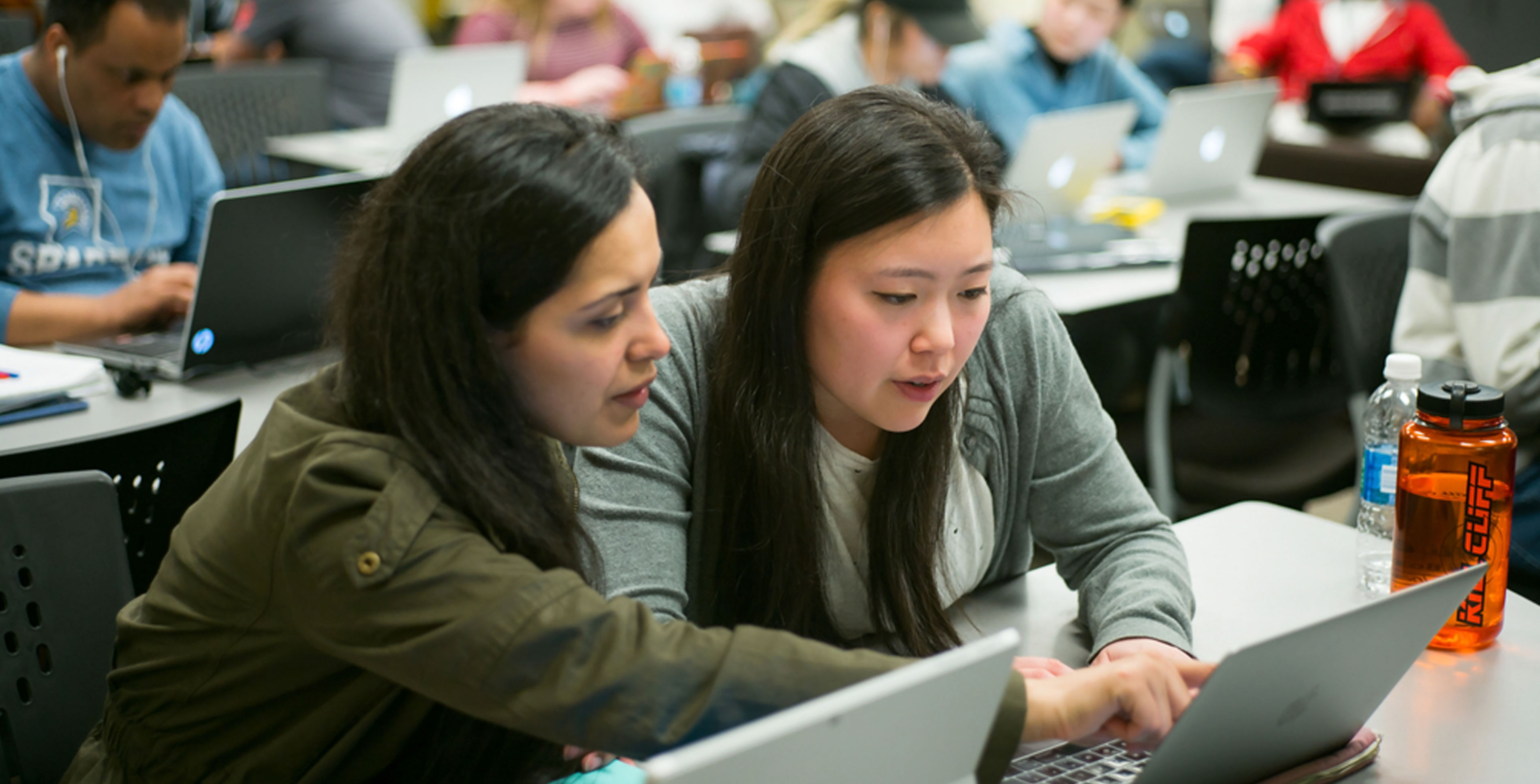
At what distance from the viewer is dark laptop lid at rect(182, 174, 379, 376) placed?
6.10 feet

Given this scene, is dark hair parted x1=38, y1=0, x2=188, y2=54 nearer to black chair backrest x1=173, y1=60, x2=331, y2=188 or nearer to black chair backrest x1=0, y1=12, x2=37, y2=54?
black chair backrest x1=173, y1=60, x2=331, y2=188

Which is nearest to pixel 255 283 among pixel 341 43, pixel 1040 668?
pixel 1040 668

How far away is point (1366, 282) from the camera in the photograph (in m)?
2.15

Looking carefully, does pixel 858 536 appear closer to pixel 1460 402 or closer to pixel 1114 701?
pixel 1114 701

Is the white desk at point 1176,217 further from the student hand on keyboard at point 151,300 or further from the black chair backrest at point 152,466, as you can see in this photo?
the student hand on keyboard at point 151,300

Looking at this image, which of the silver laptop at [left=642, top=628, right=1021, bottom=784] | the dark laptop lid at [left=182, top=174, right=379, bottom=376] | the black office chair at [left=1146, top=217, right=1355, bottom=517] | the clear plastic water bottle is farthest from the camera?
the black office chair at [left=1146, top=217, right=1355, bottom=517]

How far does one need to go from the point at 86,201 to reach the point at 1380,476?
6.86ft

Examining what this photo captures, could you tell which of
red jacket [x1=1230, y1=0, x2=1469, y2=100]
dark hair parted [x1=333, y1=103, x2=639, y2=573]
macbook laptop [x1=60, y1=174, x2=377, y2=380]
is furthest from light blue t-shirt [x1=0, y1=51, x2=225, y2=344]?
red jacket [x1=1230, y1=0, x2=1469, y2=100]

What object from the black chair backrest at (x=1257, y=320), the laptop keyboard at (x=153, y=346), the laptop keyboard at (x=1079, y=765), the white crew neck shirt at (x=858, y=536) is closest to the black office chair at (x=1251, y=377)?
the black chair backrest at (x=1257, y=320)

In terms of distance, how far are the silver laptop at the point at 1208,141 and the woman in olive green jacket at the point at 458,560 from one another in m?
2.56

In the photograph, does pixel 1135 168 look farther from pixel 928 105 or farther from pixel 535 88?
pixel 928 105

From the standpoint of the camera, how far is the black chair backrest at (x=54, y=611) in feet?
3.75

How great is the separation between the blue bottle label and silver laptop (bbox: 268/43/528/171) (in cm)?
269

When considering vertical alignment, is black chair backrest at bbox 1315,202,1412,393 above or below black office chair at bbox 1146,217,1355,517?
above
